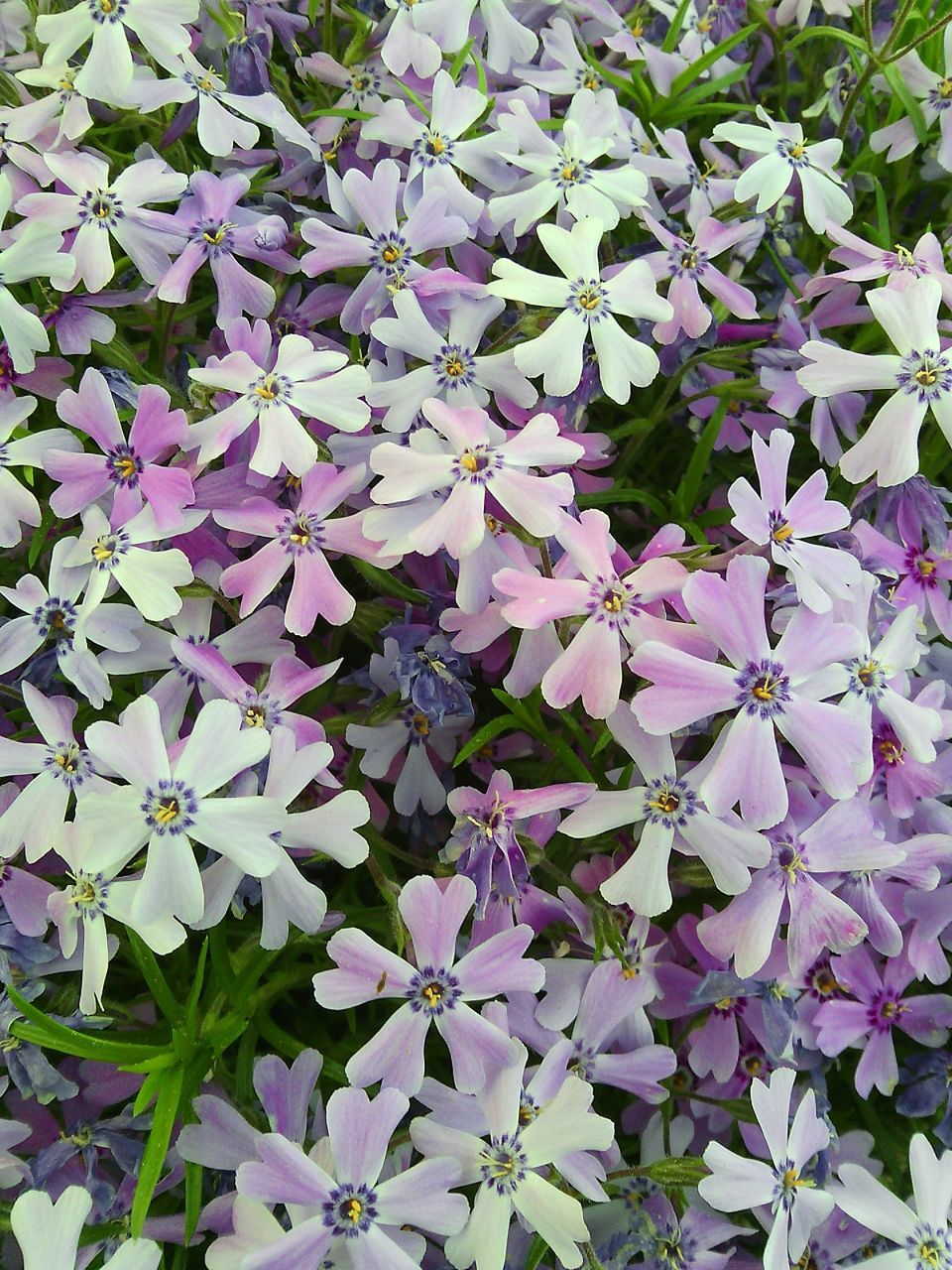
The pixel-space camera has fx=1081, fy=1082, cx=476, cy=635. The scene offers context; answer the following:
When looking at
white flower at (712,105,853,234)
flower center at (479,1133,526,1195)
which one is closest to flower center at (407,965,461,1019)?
flower center at (479,1133,526,1195)

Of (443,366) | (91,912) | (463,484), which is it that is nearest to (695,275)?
(443,366)

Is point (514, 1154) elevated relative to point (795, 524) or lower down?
lower down

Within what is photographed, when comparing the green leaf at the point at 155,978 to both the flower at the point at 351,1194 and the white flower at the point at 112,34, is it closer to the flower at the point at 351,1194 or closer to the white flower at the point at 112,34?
the flower at the point at 351,1194

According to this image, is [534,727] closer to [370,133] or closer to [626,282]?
[626,282]

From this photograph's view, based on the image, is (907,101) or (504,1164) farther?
(907,101)

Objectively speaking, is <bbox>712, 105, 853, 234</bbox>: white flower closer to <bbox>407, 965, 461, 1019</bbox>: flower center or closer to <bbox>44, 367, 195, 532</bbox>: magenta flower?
<bbox>44, 367, 195, 532</bbox>: magenta flower

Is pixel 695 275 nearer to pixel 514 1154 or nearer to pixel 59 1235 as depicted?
pixel 514 1154

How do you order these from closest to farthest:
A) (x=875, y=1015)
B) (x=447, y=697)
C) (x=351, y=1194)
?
1. (x=351, y=1194)
2. (x=447, y=697)
3. (x=875, y=1015)
